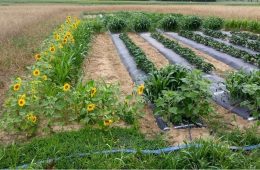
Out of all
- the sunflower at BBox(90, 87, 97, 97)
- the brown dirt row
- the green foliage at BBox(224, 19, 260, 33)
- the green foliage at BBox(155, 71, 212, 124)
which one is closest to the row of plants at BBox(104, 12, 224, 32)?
the green foliage at BBox(224, 19, 260, 33)

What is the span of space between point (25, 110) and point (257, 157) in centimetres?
272

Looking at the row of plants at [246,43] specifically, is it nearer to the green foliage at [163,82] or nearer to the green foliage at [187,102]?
the green foliage at [163,82]

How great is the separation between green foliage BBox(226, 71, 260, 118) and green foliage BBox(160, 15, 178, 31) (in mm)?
8834

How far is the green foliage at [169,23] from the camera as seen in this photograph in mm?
13734

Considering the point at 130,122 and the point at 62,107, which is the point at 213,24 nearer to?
the point at 130,122

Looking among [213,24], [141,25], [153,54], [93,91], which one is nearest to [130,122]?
[93,91]

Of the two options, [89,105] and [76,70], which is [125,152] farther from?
[76,70]

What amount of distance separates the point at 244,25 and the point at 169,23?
2.83m

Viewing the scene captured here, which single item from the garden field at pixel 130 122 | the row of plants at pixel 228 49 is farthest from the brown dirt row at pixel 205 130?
the row of plants at pixel 228 49

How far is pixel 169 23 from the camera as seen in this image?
13750 mm

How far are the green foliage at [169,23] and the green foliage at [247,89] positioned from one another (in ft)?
29.0

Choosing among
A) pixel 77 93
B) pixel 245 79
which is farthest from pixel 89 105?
pixel 245 79

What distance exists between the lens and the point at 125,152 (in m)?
3.79

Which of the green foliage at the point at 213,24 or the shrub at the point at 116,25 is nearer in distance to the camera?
the shrub at the point at 116,25
